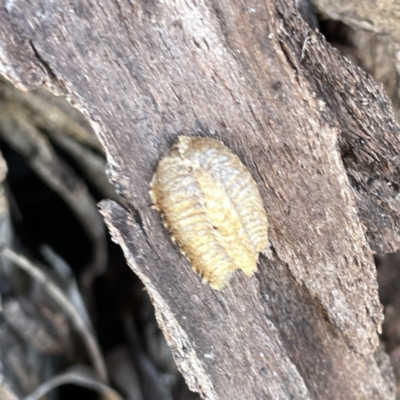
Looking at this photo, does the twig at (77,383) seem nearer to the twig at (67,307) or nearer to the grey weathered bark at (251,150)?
the twig at (67,307)

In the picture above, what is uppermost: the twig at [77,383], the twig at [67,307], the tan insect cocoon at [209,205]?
the tan insect cocoon at [209,205]

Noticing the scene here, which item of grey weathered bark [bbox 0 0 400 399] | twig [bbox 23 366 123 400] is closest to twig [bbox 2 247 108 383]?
twig [bbox 23 366 123 400]

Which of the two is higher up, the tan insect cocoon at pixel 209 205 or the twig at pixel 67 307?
the tan insect cocoon at pixel 209 205

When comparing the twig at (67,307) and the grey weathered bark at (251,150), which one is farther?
the twig at (67,307)

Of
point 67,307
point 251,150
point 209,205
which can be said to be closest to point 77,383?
point 67,307

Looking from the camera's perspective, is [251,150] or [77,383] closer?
[251,150]

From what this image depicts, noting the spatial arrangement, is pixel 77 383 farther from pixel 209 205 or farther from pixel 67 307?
pixel 209 205

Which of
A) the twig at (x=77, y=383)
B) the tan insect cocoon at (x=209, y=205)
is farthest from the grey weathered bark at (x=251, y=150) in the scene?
the twig at (x=77, y=383)
